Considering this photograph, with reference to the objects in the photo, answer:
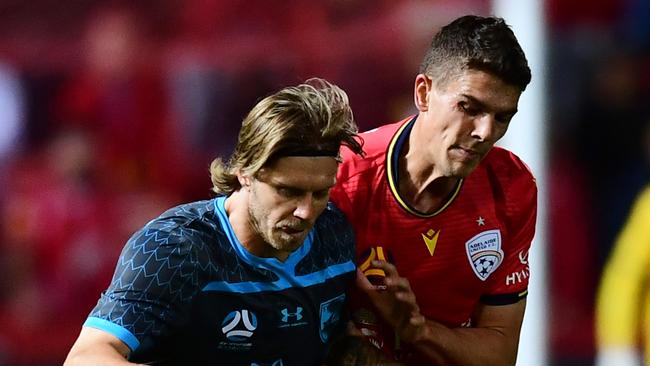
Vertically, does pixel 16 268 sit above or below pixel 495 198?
below

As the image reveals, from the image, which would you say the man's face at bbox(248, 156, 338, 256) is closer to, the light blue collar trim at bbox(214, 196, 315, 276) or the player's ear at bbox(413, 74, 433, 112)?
the light blue collar trim at bbox(214, 196, 315, 276)

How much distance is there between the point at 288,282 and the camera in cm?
387

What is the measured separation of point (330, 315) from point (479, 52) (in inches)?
34.9

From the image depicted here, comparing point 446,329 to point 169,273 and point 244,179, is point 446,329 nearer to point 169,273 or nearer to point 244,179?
point 244,179

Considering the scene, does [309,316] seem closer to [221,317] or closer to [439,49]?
[221,317]

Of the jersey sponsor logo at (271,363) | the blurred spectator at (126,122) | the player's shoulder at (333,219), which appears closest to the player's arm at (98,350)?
the jersey sponsor logo at (271,363)

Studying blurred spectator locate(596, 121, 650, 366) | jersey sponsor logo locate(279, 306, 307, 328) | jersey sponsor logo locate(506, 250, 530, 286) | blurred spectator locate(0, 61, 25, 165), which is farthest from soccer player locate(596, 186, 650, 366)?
blurred spectator locate(0, 61, 25, 165)

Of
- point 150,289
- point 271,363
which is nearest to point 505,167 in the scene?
point 271,363

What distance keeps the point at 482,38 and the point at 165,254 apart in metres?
1.16

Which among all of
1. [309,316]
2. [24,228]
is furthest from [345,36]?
[309,316]

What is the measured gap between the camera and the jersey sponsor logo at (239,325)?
3736mm

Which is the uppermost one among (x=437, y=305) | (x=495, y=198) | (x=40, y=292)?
(x=495, y=198)

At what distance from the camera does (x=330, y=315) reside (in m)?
4.02

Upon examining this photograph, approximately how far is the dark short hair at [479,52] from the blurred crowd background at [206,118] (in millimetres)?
2562
